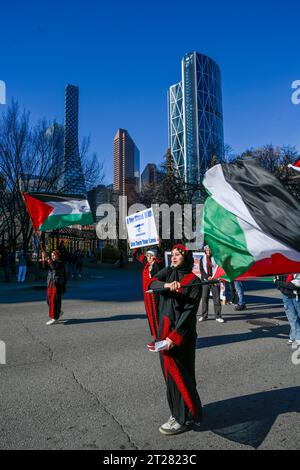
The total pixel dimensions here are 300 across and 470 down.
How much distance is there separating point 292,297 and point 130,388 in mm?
3572

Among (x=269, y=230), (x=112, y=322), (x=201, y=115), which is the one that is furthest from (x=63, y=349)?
(x=201, y=115)

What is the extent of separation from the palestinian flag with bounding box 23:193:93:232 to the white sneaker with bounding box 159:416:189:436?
6.62 metres

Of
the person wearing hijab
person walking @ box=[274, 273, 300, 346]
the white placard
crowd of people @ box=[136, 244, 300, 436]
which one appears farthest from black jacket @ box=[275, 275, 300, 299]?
the person wearing hijab

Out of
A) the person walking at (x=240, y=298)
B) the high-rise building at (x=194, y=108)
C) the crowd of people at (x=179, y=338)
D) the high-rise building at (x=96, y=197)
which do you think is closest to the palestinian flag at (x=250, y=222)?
the crowd of people at (x=179, y=338)

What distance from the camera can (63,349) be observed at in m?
6.57

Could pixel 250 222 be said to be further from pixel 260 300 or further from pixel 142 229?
pixel 260 300

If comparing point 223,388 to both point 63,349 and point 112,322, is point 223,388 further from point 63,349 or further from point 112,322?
point 112,322

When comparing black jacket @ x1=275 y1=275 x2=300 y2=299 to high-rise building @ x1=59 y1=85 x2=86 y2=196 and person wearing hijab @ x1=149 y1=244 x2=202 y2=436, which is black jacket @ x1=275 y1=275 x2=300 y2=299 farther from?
high-rise building @ x1=59 y1=85 x2=86 y2=196

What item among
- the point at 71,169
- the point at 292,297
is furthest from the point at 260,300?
the point at 71,169

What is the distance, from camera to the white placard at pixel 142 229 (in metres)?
9.26

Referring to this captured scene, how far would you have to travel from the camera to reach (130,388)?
469 cm

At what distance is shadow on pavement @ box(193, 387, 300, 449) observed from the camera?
3484 millimetres

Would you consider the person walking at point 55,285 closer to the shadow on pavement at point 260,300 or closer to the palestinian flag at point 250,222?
the palestinian flag at point 250,222
